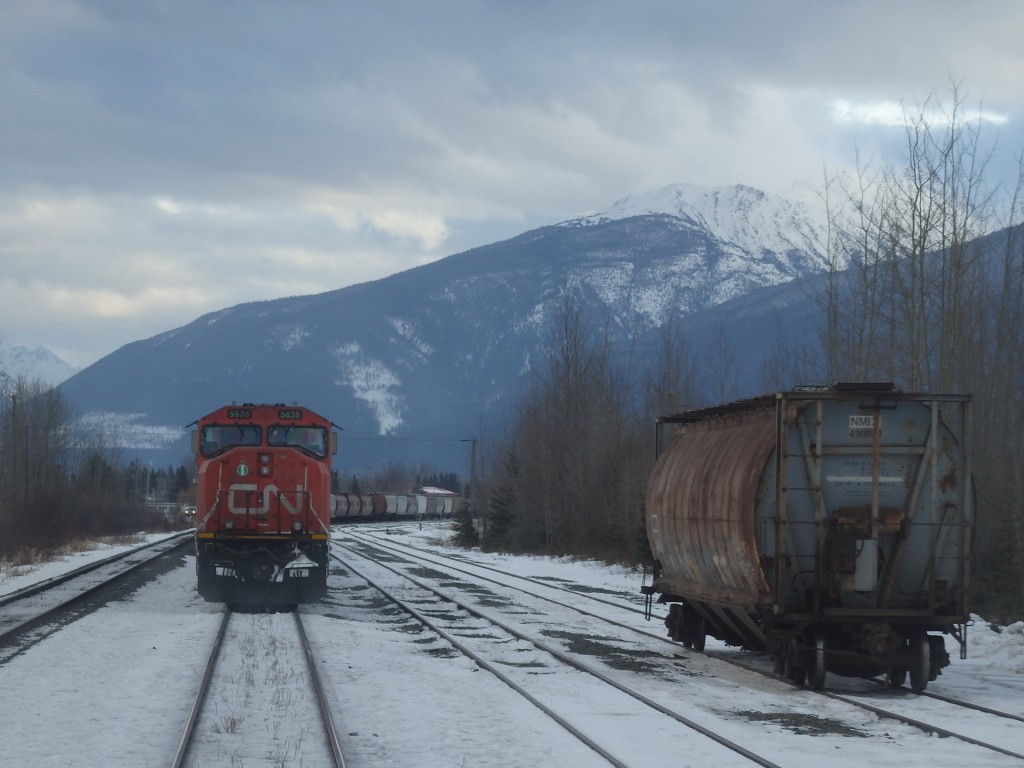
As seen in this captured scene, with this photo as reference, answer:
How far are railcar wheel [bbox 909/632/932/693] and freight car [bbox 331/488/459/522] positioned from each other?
278 ft

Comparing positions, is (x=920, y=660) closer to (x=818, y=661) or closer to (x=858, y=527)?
(x=818, y=661)

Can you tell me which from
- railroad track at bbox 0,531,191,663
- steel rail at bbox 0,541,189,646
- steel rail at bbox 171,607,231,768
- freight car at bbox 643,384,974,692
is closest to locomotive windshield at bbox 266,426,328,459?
railroad track at bbox 0,531,191,663

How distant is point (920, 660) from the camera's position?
13852 millimetres

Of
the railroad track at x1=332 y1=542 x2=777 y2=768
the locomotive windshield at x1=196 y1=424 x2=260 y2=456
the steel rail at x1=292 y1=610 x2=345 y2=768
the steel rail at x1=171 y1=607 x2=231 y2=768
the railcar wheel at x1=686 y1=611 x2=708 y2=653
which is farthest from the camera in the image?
the locomotive windshield at x1=196 y1=424 x2=260 y2=456

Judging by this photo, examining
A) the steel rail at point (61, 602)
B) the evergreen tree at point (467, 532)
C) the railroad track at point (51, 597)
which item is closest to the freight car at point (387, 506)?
the evergreen tree at point (467, 532)

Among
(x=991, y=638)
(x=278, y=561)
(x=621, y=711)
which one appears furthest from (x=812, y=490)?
(x=278, y=561)

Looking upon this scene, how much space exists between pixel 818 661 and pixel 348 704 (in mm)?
5421

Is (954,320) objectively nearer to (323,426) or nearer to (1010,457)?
(1010,457)

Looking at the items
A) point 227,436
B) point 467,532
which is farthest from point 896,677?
point 467,532

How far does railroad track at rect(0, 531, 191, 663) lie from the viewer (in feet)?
62.2

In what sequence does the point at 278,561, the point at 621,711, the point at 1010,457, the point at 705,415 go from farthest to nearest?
1. the point at 1010,457
2. the point at 278,561
3. the point at 705,415
4. the point at 621,711

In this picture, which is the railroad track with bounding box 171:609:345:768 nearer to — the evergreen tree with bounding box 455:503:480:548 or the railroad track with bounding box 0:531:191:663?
the railroad track with bounding box 0:531:191:663

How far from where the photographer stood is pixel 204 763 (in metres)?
9.59

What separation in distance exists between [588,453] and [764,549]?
36.9m
